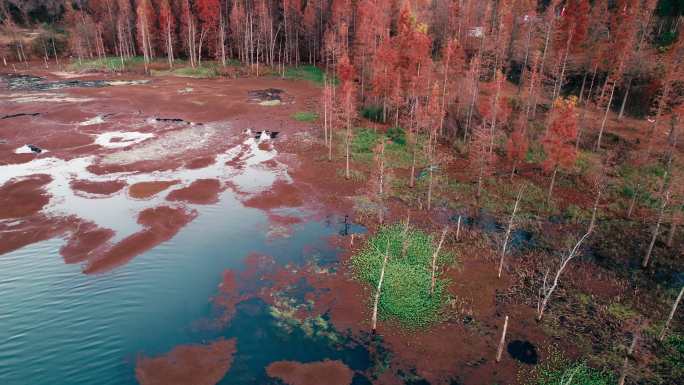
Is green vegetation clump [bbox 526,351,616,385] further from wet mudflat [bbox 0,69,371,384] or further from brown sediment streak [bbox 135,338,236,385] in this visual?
brown sediment streak [bbox 135,338,236,385]

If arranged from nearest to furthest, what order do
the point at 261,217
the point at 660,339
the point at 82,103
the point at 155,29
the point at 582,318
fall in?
the point at 660,339, the point at 582,318, the point at 261,217, the point at 82,103, the point at 155,29

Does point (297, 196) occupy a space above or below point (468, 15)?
below

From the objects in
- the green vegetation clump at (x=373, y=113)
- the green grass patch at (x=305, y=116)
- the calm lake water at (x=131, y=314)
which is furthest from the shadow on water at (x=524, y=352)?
the green grass patch at (x=305, y=116)

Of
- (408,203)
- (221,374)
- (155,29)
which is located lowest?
(221,374)

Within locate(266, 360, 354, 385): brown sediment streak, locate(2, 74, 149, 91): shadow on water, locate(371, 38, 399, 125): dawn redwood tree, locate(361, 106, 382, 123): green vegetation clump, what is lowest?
locate(266, 360, 354, 385): brown sediment streak

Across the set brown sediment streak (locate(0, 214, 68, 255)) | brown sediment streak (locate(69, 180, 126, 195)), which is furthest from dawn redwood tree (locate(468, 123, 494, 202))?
brown sediment streak (locate(0, 214, 68, 255))

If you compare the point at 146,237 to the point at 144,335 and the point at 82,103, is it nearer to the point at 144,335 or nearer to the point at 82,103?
the point at 144,335

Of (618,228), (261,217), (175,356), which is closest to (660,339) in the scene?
(618,228)
